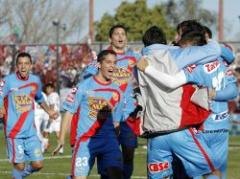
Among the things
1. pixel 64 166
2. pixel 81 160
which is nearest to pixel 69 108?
pixel 81 160

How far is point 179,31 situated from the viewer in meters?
11.8

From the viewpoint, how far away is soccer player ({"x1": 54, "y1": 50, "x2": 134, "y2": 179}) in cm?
1297

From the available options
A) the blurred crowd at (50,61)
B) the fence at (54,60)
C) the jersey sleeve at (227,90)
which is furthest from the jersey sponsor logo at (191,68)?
the blurred crowd at (50,61)

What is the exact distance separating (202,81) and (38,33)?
61.1m

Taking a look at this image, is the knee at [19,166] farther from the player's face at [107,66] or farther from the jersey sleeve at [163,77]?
the jersey sleeve at [163,77]

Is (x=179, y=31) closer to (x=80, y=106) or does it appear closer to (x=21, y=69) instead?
(x=80, y=106)

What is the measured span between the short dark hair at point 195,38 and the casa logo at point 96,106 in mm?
2275

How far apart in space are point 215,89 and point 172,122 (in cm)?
79

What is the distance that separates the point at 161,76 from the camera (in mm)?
10445

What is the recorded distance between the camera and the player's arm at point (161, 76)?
34.3 ft

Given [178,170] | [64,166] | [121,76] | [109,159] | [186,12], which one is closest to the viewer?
[178,170]

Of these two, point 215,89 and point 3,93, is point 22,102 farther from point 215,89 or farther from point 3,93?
point 215,89

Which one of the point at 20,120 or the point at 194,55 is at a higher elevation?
the point at 194,55

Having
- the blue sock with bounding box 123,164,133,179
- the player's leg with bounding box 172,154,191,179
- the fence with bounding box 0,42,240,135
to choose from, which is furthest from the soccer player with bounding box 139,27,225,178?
the fence with bounding box 0,42,240,135
